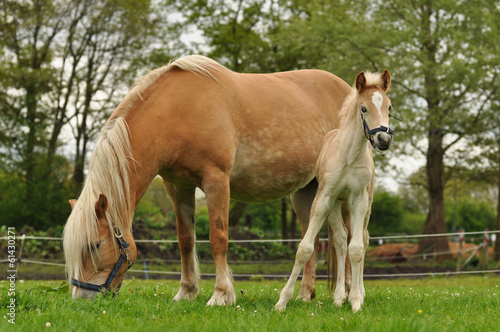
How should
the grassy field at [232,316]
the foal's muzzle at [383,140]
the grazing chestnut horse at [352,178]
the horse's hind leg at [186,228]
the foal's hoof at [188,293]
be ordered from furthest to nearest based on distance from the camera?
the horse's hind leg at [186,228] < the foal's hoof at [188,293] < the grazing chestnut horse at [352,178] < the foal's muzzle at [383,140] < the grassy field at [232,316]

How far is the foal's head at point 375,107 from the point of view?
4227mm

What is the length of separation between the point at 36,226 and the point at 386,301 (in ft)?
57.4

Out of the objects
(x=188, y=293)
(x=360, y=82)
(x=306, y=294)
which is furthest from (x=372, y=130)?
(x=188, y=293)

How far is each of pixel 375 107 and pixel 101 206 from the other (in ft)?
8.20

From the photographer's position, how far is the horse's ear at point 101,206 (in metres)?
4.50

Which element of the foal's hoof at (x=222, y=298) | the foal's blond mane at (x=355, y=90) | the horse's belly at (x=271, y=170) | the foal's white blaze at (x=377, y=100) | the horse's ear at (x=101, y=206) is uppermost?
the foal's blond mane at (x=355, y=90)

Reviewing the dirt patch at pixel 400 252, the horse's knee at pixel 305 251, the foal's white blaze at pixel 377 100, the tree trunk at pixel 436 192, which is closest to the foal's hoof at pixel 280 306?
the horse's knee at pixel 305 251

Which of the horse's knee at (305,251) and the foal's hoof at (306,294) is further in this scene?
the foal's hoof at (306,294)

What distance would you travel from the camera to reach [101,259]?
4570 mm

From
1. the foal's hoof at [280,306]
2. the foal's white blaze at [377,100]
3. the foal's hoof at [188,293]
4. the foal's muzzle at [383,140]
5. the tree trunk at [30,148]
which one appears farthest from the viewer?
the tree trunk at [30,148]

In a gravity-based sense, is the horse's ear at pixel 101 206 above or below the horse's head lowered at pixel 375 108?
below

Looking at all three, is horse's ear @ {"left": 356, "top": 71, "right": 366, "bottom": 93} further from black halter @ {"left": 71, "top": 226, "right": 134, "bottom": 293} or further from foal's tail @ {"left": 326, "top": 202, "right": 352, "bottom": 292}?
black halter @ {"left": 71, "top": 226, "right": 134, "bottom": 293}

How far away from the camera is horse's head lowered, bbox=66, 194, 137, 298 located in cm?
451

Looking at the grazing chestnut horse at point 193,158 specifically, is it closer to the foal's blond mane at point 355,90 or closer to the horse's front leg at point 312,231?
the horse's front leg at point 312,231
